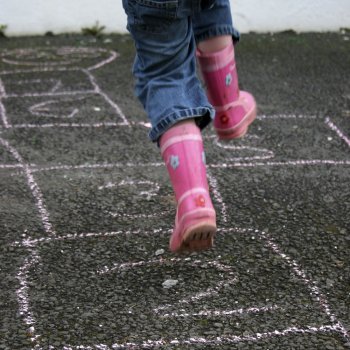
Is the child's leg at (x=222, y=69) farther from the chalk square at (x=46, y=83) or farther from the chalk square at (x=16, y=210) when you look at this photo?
the chalk square at (x=46, y=83)

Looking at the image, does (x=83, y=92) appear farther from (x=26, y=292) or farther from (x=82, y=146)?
(x=26, y=292)

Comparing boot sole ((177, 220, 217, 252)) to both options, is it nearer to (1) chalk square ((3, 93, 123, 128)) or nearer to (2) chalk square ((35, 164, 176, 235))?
(2) chalk square ((35, 164, 176, 235))

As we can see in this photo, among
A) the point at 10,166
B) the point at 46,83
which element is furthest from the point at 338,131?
the point at 46,83

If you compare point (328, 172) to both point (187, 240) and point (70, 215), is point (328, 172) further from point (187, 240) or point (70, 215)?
point (187, 240)

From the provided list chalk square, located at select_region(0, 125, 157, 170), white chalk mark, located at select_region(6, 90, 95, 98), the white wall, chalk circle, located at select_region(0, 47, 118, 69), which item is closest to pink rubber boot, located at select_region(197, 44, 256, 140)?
chalk square, located at select_region(0, 125, 157, 170)

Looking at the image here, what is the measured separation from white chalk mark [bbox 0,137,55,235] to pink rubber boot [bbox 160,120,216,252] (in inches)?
42.1

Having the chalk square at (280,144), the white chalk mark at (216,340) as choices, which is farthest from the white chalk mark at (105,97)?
the white chalk mark at (216,340)

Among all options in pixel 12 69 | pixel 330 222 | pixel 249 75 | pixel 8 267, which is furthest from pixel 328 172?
pixel 12 69

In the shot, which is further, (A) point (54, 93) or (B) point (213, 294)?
(A) point (54, 93)

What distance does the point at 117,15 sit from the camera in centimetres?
728

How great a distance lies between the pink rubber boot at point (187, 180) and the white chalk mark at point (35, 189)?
42.1 inches

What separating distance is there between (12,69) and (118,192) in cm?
275

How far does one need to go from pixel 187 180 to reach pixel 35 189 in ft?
5.20

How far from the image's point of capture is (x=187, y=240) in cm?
220
